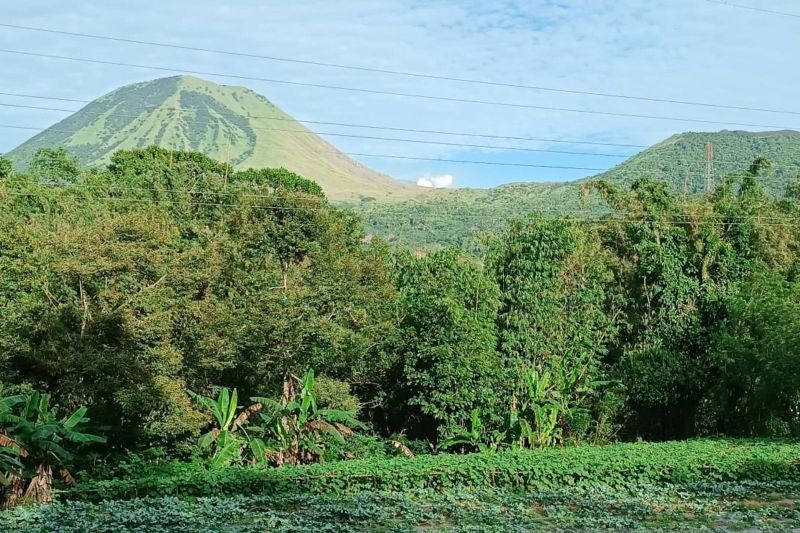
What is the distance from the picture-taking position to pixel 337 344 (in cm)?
1541

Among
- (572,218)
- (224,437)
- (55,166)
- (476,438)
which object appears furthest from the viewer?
(55,166)

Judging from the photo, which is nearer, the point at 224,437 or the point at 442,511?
the point at 442,511

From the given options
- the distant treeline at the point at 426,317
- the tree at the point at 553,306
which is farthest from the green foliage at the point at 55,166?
the tree at the point at 553,306

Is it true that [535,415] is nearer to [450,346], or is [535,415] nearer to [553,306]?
[450,346]

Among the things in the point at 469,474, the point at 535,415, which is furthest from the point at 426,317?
the point at 469,474

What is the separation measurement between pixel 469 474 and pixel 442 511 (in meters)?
1.98

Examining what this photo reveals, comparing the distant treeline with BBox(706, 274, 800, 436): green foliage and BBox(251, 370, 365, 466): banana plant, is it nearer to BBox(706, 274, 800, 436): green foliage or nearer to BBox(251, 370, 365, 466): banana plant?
BBox(706, 274, 800, 436): green foliage

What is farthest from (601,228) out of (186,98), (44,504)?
(186,98)

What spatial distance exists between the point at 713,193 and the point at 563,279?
23.0 feet

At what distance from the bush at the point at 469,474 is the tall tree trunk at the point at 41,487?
32 cm

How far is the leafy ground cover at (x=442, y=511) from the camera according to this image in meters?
7.91

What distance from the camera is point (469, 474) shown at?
35.3 feet

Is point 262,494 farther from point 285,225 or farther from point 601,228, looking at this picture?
point 601,228

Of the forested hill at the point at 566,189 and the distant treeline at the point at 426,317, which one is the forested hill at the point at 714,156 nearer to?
the forested hill at the point at 566,189
